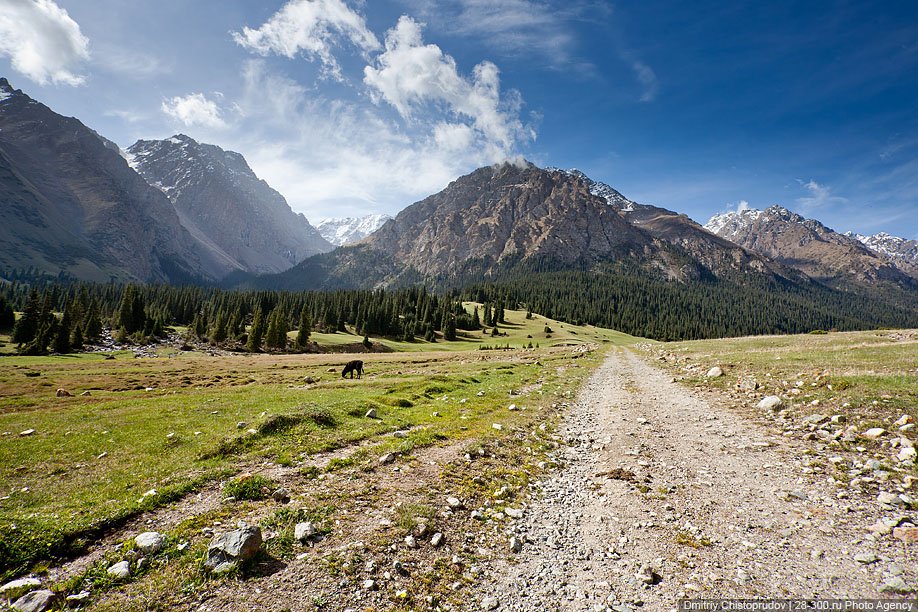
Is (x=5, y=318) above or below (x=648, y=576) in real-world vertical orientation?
below

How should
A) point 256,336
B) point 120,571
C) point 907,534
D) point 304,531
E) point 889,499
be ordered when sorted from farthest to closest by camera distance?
point 256,336, point 889,499, point 304,531, point 907,534, point 120,571

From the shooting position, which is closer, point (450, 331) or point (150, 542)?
point (150, 542)

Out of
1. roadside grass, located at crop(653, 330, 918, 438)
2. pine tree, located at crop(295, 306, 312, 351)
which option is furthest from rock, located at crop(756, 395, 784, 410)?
pine tree, located at crop(295, 306, 312, 351)

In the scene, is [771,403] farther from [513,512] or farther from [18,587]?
[18,587]

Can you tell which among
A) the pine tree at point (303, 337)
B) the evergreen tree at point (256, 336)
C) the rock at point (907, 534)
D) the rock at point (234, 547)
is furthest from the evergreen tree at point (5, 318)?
the rock at point (907, 534)

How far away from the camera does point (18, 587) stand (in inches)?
212

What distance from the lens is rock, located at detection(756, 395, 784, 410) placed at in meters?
16.5

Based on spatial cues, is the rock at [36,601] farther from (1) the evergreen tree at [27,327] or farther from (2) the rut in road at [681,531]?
(1) the evergreen tree at [27,327]

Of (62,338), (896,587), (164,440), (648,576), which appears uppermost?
(896,587)

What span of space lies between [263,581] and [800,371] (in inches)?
1104

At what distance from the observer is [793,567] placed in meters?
6.08

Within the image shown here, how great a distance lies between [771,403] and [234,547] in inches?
838

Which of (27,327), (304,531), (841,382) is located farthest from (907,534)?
(27,327)

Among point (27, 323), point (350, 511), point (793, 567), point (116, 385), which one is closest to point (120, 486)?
point (350, 511)
